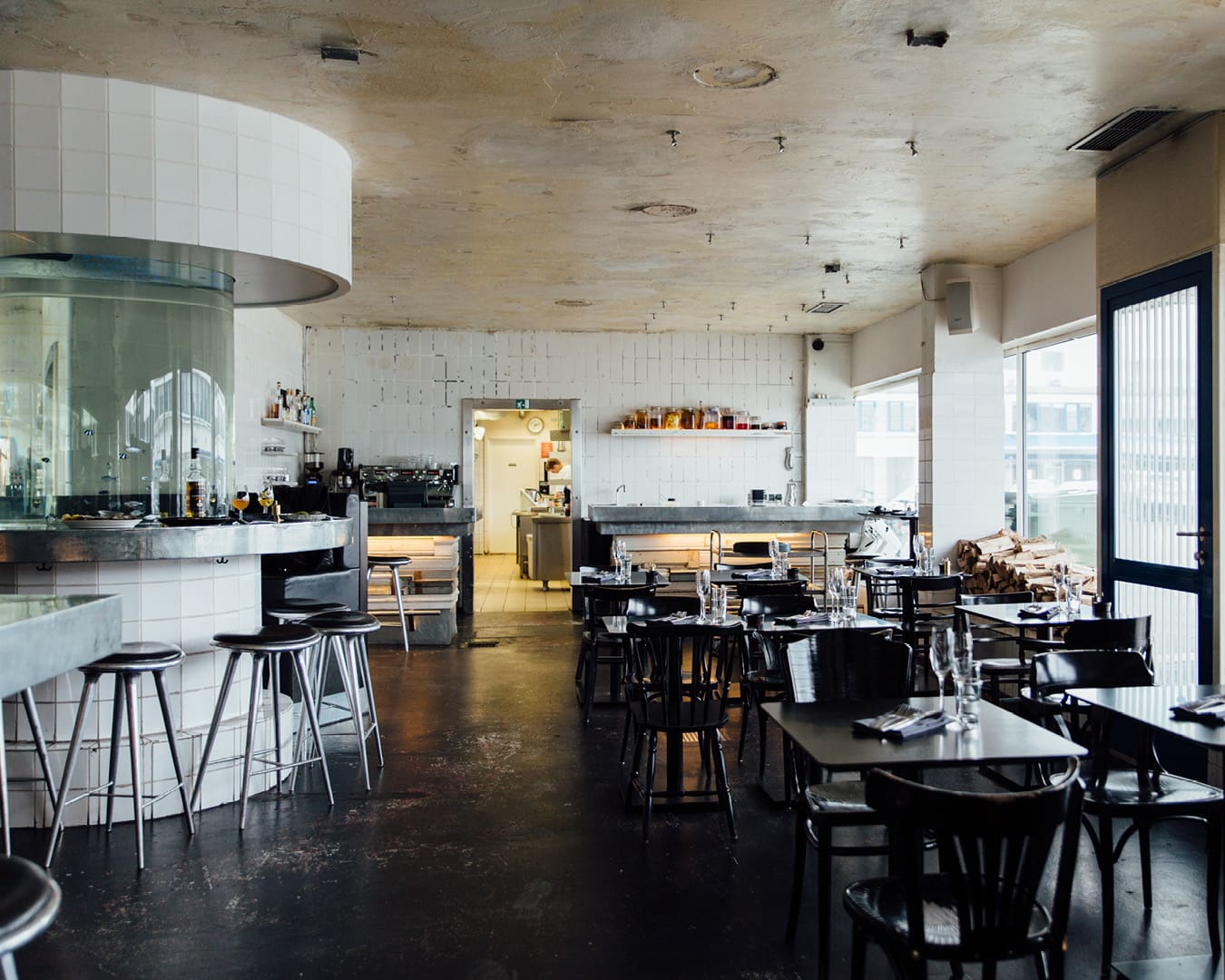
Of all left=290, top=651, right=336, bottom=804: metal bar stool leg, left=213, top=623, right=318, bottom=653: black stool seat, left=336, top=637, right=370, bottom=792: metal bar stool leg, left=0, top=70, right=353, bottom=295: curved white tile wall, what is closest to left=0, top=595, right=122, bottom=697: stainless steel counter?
left=213, top=623, right=318, bottom=653: black stool seat

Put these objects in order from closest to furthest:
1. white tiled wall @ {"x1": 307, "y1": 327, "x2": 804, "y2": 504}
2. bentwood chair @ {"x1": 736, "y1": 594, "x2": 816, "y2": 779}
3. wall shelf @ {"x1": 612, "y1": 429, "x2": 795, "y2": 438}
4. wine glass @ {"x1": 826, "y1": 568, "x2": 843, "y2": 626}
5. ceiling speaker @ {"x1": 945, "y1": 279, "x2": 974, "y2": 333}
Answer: bentwood chair @ {"x1": 736, "y1": 594, "x2": 816, "y2": 779} < wine glass @ {"x1": 826, "y1": 568, "x2": 843, "y2": 626} < ceiling speaker @ {"x1": 945, "y1": 279, "x2": 974, "y2": 333} < white tiled wall @ {"x1": 307, "y1": 327, "x2": 804, "y2": 504} < wall shelf @ {"x1": 612, "y1": 429, "x2": 795, "y2": 438}

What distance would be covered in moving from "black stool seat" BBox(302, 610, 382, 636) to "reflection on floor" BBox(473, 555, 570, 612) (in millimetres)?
5933

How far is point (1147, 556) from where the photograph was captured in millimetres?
5367

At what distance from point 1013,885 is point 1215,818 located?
1.36 meters

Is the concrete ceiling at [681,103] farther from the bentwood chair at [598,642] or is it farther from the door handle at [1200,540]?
the bentwood chair at [598,642]

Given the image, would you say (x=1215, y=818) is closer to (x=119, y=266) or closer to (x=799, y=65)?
(x=799, y=65)

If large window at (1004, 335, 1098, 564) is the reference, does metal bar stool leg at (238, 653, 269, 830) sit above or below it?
below

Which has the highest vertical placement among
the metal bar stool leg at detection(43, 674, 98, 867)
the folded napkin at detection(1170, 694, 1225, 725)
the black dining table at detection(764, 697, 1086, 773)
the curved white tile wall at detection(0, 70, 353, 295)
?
the curved white tile wall at detection(0, 70, 353, 295)

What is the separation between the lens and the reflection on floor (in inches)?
439

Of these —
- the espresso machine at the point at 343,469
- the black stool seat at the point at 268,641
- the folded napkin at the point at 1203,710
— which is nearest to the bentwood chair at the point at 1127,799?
the folded napkin at the point at 1203,710

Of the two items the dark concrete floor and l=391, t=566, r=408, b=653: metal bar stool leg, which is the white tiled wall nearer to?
l=391, t=566, r=408, b=653: metal bar stool leg

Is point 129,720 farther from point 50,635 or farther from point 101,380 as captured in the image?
point 101,380

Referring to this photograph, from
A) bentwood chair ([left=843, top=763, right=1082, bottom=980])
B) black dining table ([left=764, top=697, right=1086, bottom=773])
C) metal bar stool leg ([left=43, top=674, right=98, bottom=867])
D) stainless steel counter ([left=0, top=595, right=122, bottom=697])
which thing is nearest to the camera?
bentwood chair ([left=843, top=763, right=1082, bottom=980])

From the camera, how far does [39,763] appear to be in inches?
160
